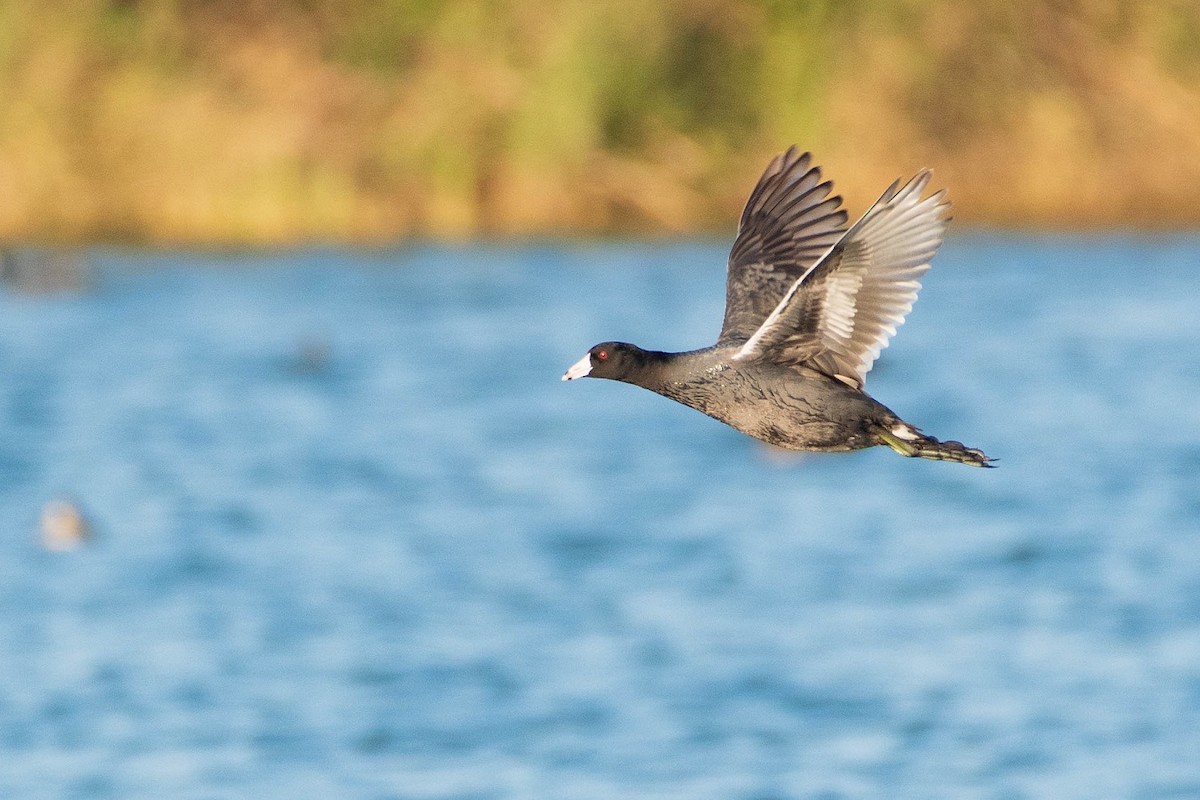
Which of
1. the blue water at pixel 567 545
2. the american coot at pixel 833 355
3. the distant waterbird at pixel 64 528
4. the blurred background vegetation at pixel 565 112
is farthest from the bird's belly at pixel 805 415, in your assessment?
the blurred background vegetation at pixel 565 112

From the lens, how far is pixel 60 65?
30.0 metres

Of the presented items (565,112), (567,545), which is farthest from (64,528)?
(565,112)

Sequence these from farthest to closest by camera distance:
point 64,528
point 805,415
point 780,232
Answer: point 64,528, point 780,232, point 805,415

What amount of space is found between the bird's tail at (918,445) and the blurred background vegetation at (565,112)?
2152 centimetres

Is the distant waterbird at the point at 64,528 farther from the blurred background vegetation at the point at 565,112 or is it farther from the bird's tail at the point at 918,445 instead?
the bird's tail at the point at 918,445

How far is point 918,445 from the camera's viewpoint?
20.9ft

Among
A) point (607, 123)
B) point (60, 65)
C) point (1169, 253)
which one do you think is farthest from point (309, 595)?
point (1169, 253)

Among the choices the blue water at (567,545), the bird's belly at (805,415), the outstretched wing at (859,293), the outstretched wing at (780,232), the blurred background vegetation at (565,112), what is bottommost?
the bird's belly at (805,415)

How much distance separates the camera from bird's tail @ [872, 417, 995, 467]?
6250 mm

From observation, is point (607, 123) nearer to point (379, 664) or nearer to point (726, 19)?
point (726, 19)

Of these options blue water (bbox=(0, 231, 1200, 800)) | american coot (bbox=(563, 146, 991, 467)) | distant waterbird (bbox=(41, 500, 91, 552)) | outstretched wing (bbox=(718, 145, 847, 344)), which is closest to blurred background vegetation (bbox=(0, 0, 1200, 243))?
blue water (bbox=(0, 231, 1200, 800))

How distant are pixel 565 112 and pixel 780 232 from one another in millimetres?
21646

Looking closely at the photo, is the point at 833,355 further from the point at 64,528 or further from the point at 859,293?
the point at 64,528

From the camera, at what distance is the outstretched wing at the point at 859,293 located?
20.3 ft
